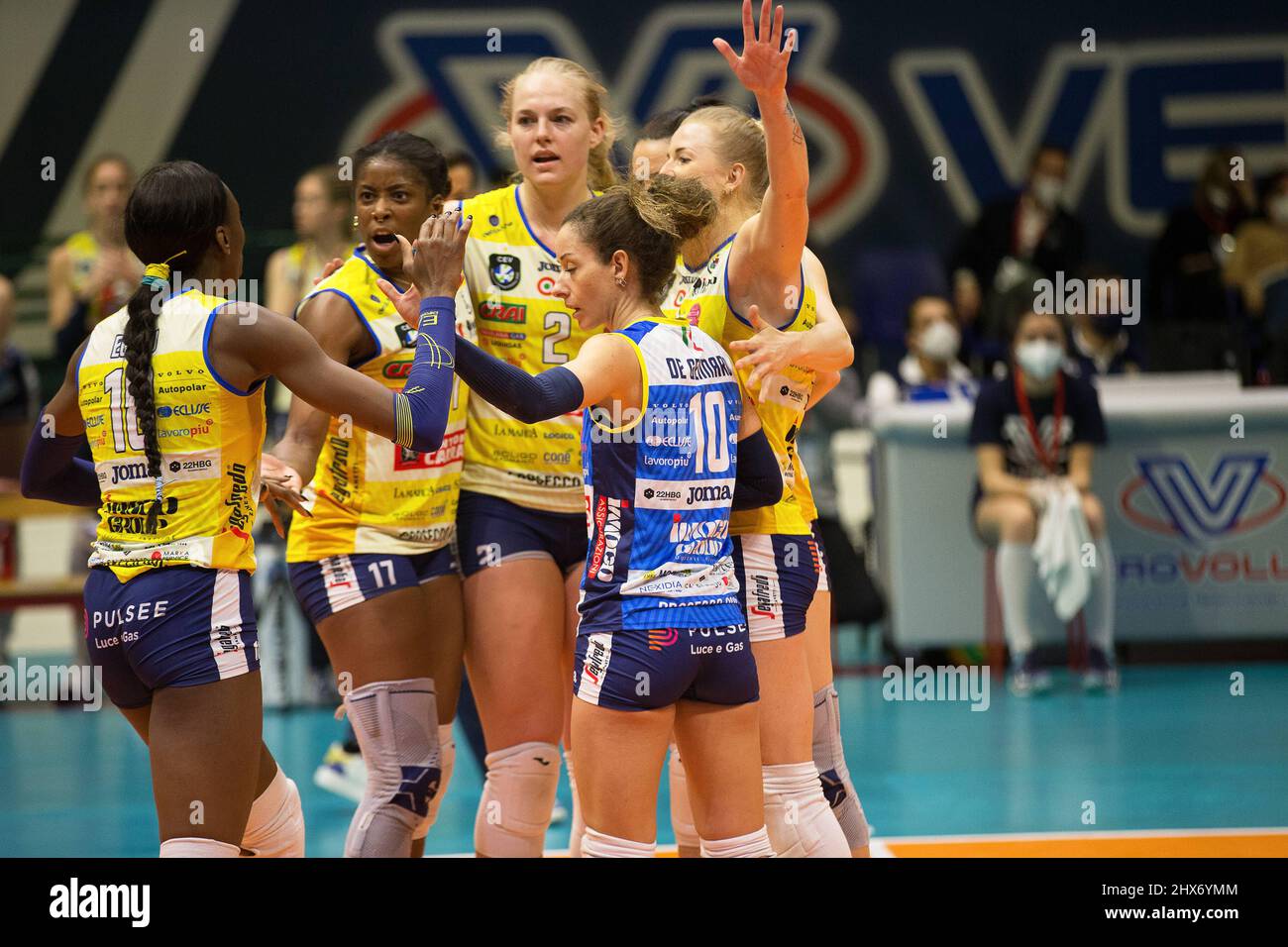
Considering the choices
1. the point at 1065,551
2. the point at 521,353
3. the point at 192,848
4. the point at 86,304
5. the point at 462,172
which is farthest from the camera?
the point at 1065,551

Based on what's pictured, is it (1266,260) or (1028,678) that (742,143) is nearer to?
(1028,678)

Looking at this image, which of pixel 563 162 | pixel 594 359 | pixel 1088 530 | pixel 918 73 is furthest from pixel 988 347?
pixel 594 359

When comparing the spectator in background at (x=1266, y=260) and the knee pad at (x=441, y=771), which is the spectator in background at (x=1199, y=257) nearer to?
the spectator in background at (x=1266, y=260)

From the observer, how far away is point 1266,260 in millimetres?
10211

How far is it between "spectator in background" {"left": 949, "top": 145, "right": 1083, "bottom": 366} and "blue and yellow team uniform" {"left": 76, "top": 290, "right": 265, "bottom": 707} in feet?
22.7

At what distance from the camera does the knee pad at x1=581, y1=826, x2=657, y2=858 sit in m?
3.26

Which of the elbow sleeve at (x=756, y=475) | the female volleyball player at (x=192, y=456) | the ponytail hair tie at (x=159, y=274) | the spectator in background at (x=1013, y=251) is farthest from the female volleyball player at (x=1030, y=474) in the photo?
the ponytail hair tie at (x=159, y=274)

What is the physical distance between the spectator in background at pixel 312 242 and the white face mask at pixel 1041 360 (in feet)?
11.5

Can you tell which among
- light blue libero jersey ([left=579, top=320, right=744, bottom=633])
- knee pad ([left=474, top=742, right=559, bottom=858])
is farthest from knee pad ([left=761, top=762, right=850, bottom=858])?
knee pad ([left=474, top=742, right=559, bottom=858])

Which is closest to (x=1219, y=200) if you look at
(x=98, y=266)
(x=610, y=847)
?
(x=98, y=266)

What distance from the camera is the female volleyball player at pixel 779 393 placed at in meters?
3.48

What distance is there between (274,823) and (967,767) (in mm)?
3611

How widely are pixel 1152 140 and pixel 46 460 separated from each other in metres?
11.2

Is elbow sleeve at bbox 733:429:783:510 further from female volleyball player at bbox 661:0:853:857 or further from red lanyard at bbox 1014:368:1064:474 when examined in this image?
red lanyard at bbox 1014:368:1064:474
